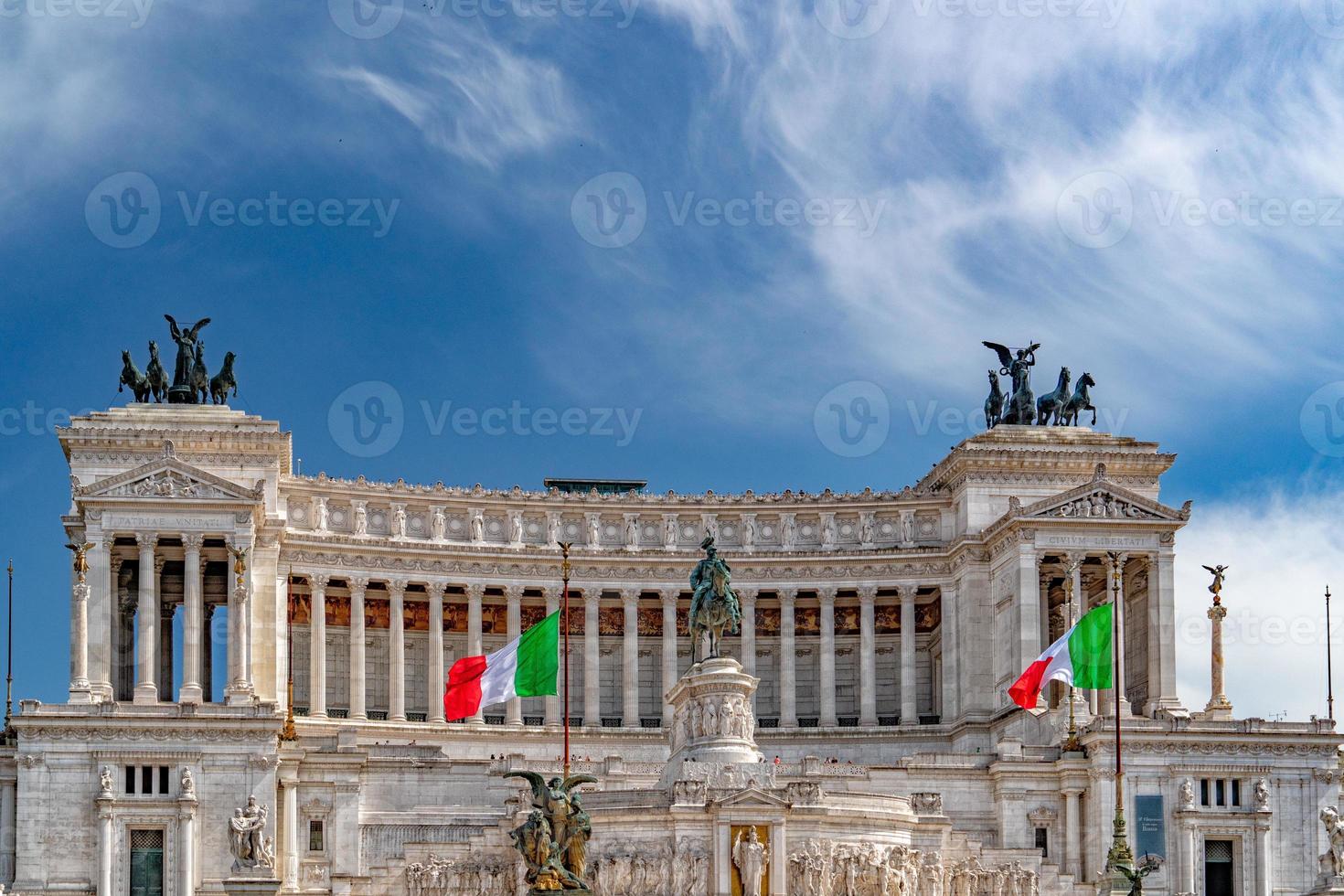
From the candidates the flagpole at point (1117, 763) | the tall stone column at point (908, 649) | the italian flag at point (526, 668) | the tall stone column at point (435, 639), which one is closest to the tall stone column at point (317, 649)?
the tall stone column at point (435, 639)

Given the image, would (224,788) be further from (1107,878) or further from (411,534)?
(1107,878)

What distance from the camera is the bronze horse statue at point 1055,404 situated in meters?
130

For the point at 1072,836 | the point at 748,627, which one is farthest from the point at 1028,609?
the point at 1072,836

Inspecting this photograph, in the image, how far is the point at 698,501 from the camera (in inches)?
5157

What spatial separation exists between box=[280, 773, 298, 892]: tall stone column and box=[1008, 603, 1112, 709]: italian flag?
101 ft

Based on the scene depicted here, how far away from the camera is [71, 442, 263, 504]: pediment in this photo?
116875 mm

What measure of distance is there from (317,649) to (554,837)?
45.1 meters

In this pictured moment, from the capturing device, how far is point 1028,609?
12188 centimetres

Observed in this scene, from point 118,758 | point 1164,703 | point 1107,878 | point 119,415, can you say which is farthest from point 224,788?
point 1164,703

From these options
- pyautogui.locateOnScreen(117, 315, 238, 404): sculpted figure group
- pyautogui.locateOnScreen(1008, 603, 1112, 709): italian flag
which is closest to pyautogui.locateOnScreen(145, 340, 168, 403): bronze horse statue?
pyautogui.locateOnScreen(117, 315, 238, 404): sculpted figure group

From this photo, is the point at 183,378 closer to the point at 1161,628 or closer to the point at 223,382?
the point at 223,382

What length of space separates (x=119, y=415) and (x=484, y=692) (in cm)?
2515

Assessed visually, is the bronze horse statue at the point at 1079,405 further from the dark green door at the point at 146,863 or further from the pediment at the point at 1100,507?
the dark green door at the point at 146,863

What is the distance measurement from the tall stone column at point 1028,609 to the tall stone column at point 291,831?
117 ft
